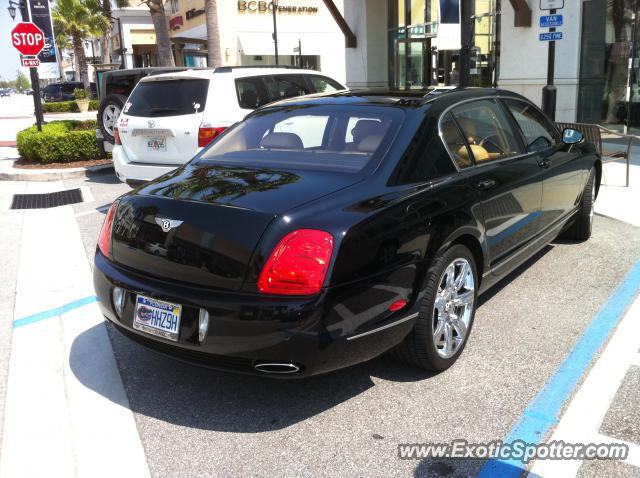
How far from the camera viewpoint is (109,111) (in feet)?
37.4

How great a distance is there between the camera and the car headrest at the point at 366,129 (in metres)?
3.87

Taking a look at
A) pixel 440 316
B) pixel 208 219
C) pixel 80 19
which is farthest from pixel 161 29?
pixel 80 19

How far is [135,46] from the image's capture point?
162ft

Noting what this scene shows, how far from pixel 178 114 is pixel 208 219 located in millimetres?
4810

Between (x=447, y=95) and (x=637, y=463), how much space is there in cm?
248

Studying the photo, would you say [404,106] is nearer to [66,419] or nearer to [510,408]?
[510,408]

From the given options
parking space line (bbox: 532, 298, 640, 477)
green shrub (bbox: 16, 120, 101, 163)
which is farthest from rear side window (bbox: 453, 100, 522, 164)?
green shrub (bbox: 16, 120, 101, 163)

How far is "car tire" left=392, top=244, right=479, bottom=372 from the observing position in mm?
3447

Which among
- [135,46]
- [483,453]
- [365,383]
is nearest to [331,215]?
[365,383]

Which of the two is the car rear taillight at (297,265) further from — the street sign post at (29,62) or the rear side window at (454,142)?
the street sign post at (29,62)

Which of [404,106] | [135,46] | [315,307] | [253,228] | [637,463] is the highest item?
[135,46]

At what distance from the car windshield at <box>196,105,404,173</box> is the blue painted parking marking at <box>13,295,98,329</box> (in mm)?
1609

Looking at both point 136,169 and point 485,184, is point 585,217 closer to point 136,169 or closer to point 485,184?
point 485,184

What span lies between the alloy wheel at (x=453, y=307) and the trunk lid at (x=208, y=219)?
0.83 metres
